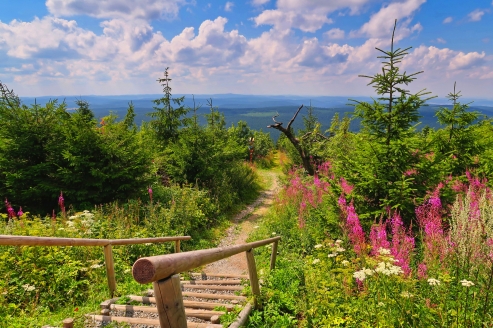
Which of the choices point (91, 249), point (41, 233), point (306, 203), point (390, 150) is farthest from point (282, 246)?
point (41, 233)

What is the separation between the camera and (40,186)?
9328 millimetres

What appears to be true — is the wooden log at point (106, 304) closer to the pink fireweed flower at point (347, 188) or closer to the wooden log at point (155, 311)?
the wooden log at point (155, 311)

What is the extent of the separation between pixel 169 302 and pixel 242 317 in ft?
7.71

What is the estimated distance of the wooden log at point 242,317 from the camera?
3558 millimetres

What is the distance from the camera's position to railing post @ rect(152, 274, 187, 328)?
1751mm

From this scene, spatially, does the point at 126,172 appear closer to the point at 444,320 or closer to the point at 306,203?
the point at 306,203

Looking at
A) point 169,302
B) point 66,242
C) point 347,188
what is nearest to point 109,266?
point 66,242

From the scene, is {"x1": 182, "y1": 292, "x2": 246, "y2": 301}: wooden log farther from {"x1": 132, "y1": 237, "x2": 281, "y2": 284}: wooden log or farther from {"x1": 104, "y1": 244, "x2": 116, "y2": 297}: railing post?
{"x1": 132, "y1": 237, "x2": 281, "y2": 284}: wooden log

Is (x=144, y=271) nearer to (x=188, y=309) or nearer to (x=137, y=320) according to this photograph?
(x=137, y=320)

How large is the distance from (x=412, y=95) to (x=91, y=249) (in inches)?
304

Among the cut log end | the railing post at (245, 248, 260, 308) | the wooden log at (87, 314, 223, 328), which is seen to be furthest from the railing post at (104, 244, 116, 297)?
the cut log end

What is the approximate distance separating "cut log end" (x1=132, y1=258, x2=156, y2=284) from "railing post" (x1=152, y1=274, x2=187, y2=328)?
152mm

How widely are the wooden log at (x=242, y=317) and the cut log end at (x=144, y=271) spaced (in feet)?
7.74

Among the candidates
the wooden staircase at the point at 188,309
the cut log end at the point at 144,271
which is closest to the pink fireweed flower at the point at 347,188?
the wooden staircase at the point at 188,309
